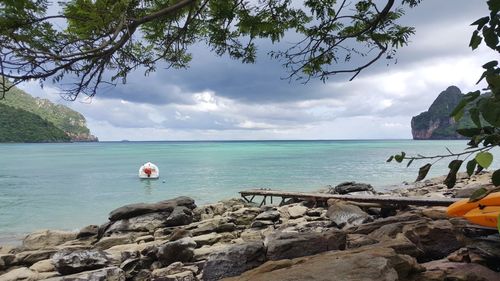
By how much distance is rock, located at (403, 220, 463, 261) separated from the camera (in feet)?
16.3

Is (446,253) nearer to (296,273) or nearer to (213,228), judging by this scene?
(296,273)

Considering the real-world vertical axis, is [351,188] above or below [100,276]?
above

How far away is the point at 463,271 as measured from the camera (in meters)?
3.80

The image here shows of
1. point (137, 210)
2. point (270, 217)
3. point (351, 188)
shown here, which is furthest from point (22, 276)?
point (351, 188)

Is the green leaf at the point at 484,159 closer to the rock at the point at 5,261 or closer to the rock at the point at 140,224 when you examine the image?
the rock at the point at 5,261

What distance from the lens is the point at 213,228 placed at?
995 cm

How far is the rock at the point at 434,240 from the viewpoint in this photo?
4.96 metres

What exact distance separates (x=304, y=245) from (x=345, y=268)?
61.8 inches

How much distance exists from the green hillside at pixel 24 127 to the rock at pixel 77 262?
402 ft

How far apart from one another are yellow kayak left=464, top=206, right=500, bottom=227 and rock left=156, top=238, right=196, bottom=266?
15.5ft

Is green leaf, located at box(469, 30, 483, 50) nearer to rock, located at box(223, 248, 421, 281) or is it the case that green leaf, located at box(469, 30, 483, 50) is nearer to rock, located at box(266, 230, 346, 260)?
rock, located at box(223, 248, 421, 281)

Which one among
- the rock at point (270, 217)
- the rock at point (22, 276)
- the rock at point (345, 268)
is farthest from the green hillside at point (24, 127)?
the rock at point (345, 268)

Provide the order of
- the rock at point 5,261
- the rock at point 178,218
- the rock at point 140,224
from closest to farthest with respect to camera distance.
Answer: the rock at point 5,261, the rock at point 140,224, the rock at point 178,218

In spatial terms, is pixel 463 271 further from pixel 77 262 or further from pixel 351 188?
pixel 351 188
